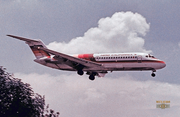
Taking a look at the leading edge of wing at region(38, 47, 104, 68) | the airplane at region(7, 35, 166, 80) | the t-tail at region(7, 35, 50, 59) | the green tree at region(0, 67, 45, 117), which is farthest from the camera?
the t-tail at region(7, 35, 50, 59)

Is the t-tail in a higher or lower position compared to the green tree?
higher

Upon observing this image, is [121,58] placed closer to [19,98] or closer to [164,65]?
[164,65]

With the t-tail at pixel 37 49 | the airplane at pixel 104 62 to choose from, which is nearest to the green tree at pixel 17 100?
the airplane at pixel 104 62

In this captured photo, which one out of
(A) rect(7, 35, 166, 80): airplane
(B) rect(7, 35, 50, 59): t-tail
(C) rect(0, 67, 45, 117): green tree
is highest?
(B) rect(7, 35, 50, 59): t-tail

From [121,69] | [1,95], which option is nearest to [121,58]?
[121,69]

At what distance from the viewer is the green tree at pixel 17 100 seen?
34.0 metres

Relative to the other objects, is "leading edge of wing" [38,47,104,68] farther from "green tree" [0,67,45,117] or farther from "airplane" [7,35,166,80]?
"green tree" [0,67,45,117]

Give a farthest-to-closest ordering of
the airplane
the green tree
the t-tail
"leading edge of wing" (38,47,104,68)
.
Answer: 1. the t-tail
2. "leading edge of wing" (38,47,104,68)
3. the airplane
4. the green tree

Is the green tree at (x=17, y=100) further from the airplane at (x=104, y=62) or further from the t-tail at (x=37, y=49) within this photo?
the t-tail at (x=37, y=49)

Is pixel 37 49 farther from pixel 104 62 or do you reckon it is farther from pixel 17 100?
pixel 17 100

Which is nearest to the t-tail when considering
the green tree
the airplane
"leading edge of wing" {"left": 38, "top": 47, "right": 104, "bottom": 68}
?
the airplane

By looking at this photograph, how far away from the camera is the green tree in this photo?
111ft

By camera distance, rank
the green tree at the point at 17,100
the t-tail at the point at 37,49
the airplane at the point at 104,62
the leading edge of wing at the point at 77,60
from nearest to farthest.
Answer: the green tree at the point at 17,100, the airplane at the point at 104,62, the leading edge of wing at the point at 77,60, the t-tail at the point at 37,49

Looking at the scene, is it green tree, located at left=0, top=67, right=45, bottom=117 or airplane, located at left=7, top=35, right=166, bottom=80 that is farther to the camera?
airplane, located at left=7, top=35, right=166, bottom=80
